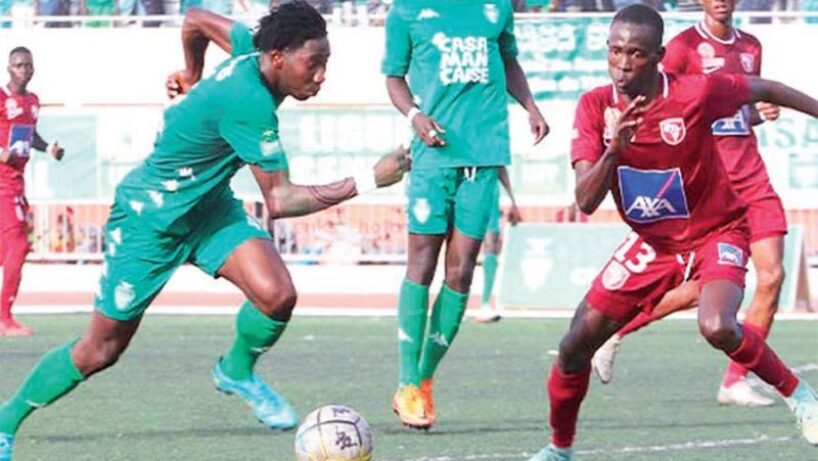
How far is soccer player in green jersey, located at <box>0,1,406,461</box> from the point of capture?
8602 millimetres

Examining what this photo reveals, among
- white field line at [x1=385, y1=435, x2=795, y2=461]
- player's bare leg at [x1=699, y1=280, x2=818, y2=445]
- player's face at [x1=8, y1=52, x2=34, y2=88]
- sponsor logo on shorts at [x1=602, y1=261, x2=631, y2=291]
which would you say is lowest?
white field line at [x1=385, y1=435, x2=795, y2=461]

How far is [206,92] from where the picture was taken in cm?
873

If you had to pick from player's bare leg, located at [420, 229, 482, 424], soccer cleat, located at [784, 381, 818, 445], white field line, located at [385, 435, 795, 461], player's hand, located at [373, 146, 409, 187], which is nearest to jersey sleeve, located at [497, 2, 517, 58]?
player's bare leg, located at [420, 229, 482, 424]

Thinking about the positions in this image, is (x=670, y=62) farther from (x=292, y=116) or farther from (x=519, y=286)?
(x=292, y=116)

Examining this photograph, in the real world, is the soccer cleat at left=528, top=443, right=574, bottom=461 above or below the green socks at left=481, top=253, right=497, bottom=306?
above

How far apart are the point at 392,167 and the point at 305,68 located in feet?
2.79

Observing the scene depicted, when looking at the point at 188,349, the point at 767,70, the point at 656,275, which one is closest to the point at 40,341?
the point at 188,349

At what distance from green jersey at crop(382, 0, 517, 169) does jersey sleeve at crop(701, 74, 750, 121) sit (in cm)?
218

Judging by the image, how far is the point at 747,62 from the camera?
11227 mm

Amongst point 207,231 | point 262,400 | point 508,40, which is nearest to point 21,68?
point 508,40

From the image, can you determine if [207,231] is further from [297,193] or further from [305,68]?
[305,68]

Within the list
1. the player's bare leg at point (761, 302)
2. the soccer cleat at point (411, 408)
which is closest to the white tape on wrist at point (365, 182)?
the soccer cleat at point (411, 408)

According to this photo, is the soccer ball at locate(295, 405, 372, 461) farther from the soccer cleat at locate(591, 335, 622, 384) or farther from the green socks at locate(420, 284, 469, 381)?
the soccer cleat at locate(591, 335, 622, 384)

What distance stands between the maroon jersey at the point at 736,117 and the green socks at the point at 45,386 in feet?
12.4
